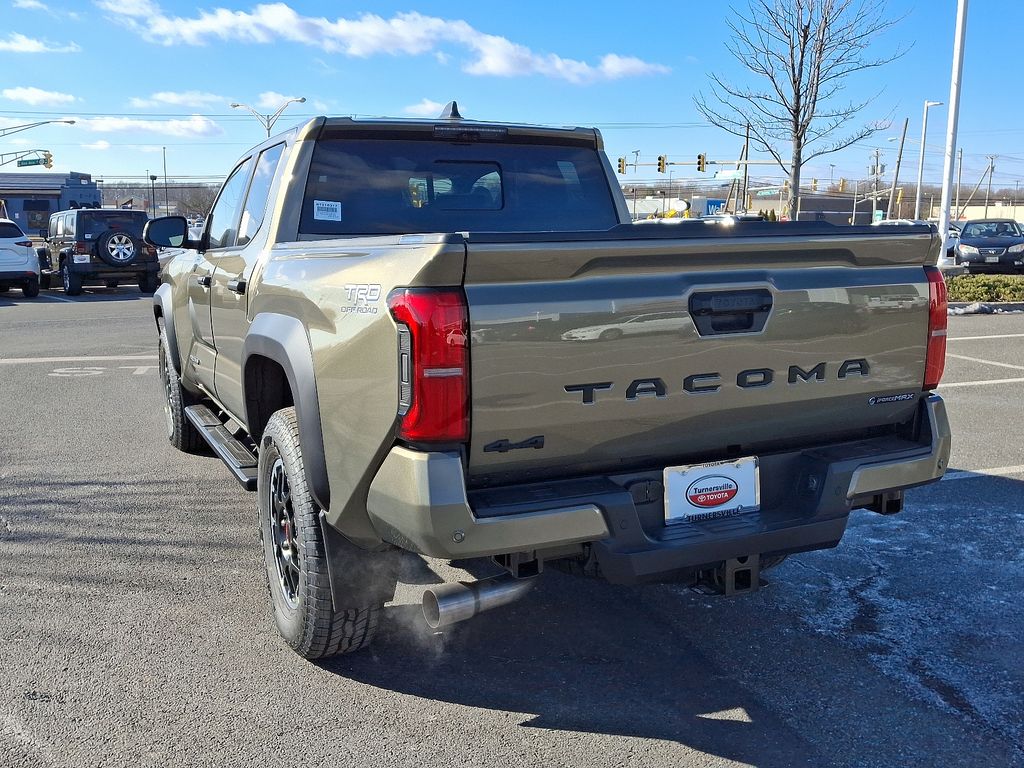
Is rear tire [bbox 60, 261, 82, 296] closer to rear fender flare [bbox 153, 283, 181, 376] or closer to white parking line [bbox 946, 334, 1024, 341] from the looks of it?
rear fender flare [bbox 153, 283, 181, 376]

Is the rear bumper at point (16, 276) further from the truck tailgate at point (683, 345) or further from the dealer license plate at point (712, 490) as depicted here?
the dealer license plate at point (712, 490)

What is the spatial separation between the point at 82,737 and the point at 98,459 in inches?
142

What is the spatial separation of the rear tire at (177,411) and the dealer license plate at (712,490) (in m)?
3.98

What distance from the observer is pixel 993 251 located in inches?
833

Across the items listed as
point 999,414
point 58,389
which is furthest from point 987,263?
point 58,389

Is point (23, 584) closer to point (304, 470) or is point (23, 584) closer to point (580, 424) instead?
point (304, 470)

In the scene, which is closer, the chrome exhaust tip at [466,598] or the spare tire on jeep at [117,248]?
the chrome exhaust tip at [466,598]

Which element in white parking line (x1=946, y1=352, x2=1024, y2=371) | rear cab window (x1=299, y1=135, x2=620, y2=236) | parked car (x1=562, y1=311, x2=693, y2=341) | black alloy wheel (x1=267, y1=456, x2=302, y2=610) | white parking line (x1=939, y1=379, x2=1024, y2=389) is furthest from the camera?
white parking line (x1=946, y1=352, x2=1024, y2=371)

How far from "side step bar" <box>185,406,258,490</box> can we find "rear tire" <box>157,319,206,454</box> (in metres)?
0.50

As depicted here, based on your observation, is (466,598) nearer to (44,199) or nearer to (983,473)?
(983,473)

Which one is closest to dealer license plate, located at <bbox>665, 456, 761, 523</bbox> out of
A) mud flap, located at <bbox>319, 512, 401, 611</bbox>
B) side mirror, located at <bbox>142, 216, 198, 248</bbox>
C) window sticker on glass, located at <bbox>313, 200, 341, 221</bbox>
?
mud flap, located at <bbox>319, 512, 401, 611</bbox>

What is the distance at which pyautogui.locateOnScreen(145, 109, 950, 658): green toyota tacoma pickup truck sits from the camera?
2.55 meters

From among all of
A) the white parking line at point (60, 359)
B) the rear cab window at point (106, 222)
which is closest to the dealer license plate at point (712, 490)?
the white parking line at point (60, 359)

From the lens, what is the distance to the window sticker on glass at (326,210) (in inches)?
156
